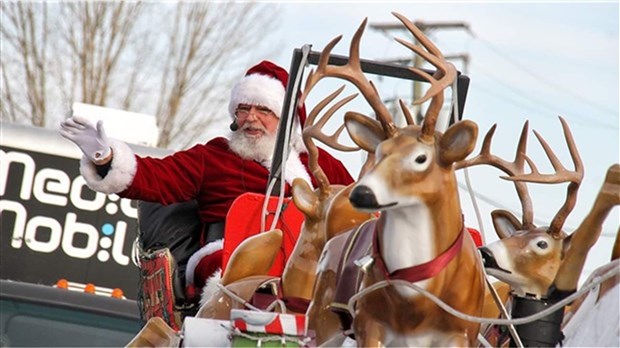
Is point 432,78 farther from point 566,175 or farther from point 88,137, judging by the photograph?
point 88,137

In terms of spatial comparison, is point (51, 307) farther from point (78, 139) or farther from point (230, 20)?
point (230, 20)

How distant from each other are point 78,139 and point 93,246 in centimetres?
476

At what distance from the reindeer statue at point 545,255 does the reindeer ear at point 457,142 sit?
276mm

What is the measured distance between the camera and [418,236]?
→ 3.68m

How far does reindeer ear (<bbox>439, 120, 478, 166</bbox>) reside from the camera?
3.63 m

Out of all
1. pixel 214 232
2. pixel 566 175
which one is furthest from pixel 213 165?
pixel 566 175

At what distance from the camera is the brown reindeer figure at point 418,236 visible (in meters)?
Answer: 3.64

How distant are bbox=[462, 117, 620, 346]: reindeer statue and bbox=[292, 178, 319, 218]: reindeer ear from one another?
0.60 m

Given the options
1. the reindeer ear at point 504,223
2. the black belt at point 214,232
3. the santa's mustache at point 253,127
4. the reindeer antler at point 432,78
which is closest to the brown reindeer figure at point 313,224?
the reindeer ear at point 504,223

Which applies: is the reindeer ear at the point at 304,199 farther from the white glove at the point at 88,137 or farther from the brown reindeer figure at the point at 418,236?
the white glove at the point at 88,137

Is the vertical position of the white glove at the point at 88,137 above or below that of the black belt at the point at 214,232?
above

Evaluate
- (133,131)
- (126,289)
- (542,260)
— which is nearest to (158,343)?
(542,260)

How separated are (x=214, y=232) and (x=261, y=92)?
0.59m

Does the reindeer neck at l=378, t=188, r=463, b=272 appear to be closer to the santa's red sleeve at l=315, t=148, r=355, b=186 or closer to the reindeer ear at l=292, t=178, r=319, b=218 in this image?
the reindeer ear at l=292, t=178, r=319, b=218
